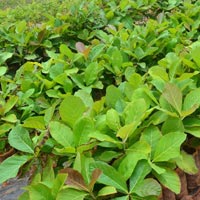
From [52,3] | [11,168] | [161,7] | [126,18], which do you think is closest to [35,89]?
[11,168]

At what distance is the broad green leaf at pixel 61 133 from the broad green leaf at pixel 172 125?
0.36 metres

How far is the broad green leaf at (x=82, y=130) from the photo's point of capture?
1533mm

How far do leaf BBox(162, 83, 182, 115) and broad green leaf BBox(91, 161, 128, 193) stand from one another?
0.37 metres

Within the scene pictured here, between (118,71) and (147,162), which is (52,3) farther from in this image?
(147,162)

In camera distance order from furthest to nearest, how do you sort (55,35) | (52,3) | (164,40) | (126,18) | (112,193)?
(52,3)
(126,18)
(55,35)
(164,40)
(112,193)

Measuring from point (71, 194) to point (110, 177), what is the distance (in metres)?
0.15

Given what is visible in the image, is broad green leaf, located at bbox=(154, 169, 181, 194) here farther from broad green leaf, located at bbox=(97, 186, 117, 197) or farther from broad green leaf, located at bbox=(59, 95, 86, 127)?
broad green leaf, located at bbox=(59, 95, 86, 127)

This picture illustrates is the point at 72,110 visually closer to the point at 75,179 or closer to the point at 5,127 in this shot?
the point at 75,179

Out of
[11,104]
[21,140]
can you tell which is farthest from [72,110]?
[11,104]

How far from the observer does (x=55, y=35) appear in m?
3.44

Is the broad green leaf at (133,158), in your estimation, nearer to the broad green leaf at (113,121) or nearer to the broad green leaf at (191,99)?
the broad green leaf at (113,121)

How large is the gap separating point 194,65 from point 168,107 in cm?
47

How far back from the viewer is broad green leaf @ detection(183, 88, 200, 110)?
1.64 metres

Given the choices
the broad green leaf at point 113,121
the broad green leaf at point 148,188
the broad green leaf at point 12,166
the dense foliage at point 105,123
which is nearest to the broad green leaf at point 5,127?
the dense foliage at point 105,123
